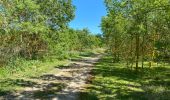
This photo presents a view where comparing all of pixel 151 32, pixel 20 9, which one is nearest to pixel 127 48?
pixel 151 32

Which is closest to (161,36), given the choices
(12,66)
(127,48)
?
(127,48)

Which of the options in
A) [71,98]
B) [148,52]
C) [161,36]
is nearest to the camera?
[71,98]

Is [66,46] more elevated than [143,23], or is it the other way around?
[143,23]

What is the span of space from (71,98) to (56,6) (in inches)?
1685

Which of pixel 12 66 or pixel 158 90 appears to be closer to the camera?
pixel 158 90

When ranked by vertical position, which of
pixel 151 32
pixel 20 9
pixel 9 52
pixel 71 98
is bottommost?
pixel 71 98

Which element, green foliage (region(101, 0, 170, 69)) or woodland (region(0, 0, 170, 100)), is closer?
woodland (region(0, 0, 170, 100))

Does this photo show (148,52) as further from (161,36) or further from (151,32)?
(161,36)

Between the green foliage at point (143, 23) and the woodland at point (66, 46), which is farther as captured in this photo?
the green foliage at point (143, 23)

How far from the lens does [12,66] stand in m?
34.3

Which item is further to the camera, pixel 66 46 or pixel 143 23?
pixel 66 46

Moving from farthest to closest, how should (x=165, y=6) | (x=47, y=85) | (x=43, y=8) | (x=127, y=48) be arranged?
(x=43, y=8) → (x=127, y=48) → (x=47, y=85) → (x=165, y=6)

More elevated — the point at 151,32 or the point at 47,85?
the point at 151,32

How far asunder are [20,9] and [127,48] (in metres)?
14.9
